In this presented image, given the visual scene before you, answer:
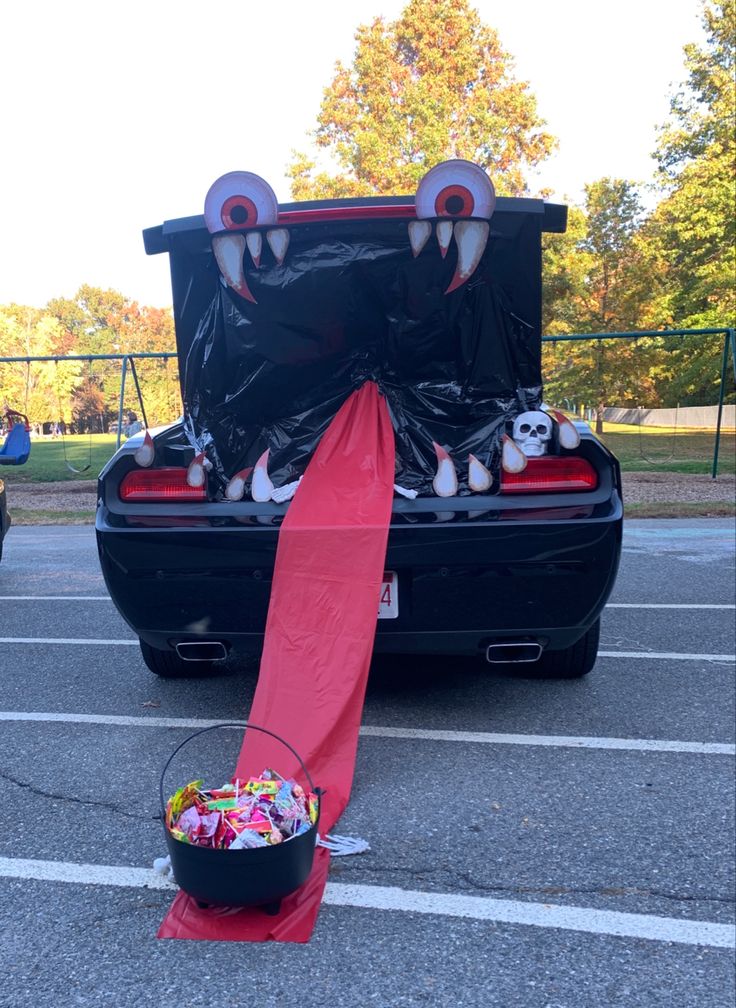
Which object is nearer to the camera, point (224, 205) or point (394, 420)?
point (224, 205)

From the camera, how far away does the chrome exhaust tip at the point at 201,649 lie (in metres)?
3.58

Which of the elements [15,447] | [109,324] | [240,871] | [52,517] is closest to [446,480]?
[240,871]

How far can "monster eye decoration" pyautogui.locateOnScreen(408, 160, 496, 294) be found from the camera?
11.5ft

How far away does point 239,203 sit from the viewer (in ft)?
11.7

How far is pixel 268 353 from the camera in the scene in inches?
160

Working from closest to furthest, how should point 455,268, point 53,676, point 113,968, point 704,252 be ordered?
point 113,968
point 455,268
point 53,676
point 704,252

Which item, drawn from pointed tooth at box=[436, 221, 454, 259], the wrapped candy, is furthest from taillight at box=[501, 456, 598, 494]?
the wrapped candy

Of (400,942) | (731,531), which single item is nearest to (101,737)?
(400,942)

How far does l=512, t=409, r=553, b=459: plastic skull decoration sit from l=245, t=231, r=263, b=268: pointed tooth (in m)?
1.34

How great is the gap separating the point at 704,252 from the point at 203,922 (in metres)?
24.7

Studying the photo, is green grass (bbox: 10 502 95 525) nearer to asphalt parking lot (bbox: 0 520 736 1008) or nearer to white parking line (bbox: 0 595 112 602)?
white parking line (bbox: 0 595 112 602)

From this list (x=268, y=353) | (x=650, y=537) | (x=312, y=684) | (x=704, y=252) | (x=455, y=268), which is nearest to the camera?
(x=312, y=684)

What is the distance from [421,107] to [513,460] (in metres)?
22.4

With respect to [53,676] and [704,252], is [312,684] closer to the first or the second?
[53,676]
